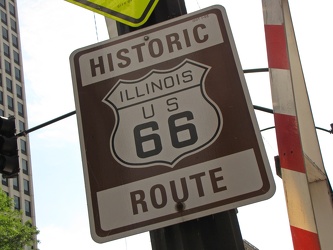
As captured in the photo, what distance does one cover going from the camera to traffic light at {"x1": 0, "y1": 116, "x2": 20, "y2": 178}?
237 inches

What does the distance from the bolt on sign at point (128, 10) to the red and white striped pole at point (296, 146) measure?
61 cm

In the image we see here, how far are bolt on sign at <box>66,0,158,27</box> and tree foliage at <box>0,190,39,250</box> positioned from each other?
20.9 m

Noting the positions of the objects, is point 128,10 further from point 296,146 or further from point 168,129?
point 296,146

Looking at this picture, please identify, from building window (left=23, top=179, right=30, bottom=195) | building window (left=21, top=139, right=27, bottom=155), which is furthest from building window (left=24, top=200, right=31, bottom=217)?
building window (left=21, top=139, right=27, bottom=155)

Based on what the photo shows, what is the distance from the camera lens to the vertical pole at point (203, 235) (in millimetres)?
1768

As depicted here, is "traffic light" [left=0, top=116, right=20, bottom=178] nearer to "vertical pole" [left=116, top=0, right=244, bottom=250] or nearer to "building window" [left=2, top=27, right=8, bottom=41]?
"vertical pole" [left=116, top=0, right=244, bottom=250]

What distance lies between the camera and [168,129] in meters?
1.83

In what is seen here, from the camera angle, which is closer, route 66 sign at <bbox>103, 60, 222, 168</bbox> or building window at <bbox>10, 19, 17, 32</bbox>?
route 66 sign at <bbox>103, 60, 222, 168</bbox>

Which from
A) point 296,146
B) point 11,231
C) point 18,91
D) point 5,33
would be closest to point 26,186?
point 18,91

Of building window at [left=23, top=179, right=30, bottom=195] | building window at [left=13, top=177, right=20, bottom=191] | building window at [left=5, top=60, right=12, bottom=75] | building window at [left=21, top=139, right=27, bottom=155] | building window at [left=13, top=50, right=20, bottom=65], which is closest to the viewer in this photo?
building window at [left=13, top=177, right=20, bottom=191]

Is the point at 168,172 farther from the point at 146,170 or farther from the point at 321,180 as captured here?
the point at 321,180

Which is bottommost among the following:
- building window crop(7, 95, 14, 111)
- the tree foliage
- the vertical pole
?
the vertical pole

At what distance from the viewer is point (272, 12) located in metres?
2.52

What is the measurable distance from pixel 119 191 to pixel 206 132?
0.38 metres
